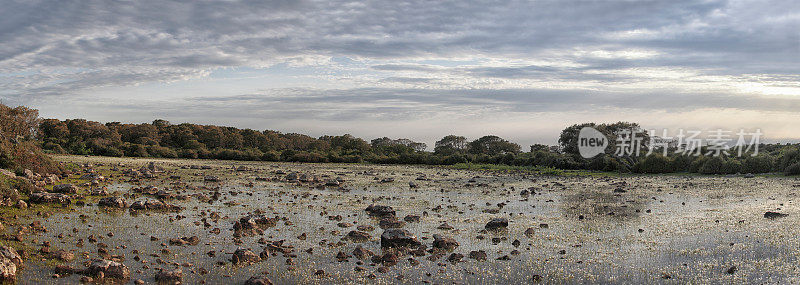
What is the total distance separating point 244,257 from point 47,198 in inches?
367

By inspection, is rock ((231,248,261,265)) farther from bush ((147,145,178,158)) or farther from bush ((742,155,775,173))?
bush ((147,145,178,158))

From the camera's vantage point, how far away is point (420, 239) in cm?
1160

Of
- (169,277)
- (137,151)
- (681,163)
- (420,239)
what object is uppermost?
(681,163)

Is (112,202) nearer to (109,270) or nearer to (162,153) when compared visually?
(109,270)

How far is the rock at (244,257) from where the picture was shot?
930cm

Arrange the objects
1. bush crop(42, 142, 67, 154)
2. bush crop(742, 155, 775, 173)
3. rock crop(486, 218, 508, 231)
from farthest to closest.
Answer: bush crop(42, 142, 67, 154)
bush crop(742, 155, 775, 173)
rock crop(486, 218, 508, 231)

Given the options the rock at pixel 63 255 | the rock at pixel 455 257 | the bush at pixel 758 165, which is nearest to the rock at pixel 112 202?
the rock at pixel 63 255

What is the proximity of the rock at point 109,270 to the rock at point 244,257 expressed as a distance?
179cm

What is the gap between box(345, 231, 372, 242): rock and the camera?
1148cm

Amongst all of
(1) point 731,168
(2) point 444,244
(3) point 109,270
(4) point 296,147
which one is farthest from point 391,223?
(4) point 296,147

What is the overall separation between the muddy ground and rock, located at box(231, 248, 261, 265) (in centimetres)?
3

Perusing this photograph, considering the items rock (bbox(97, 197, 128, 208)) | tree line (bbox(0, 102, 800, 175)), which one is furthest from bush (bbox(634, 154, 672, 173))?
rock (bbox(97, 197, 128, 208))

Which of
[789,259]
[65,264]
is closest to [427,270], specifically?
[65,264]

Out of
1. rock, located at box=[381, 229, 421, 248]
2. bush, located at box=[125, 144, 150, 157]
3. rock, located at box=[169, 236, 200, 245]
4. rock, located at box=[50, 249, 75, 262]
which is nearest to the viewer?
rock, located at box=[50, 249, 75, 262]
